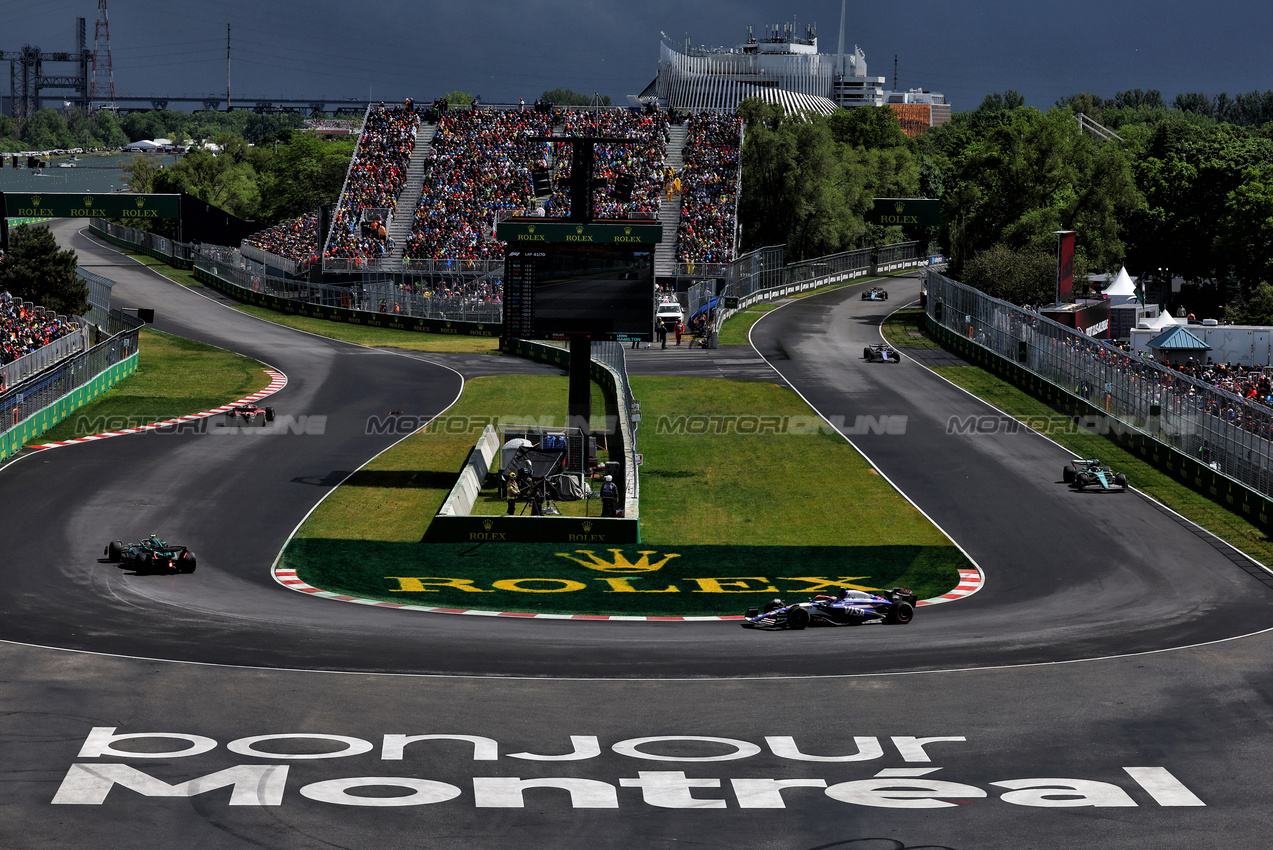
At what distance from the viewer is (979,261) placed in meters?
73.3

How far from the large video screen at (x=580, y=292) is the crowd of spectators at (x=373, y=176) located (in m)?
49.4

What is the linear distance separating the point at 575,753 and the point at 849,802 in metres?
4.10

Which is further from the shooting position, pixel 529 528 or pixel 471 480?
pixel 471 480

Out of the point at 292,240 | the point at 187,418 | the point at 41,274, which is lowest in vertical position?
the point at 187,418

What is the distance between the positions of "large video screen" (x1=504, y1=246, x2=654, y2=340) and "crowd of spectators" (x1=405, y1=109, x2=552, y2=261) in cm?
4505

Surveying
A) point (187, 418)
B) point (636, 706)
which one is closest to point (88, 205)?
point (187, 418)

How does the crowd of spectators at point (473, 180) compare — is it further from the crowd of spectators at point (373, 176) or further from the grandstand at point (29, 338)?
the grandstand at point (29, 338)

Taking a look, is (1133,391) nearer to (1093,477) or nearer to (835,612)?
(1093,477)

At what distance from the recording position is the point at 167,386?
2229 inches

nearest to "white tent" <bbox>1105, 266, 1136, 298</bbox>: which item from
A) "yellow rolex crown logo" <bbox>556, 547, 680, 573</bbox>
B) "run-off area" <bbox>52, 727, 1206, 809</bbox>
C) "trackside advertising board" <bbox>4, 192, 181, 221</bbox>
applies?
"yellow rolex crown logo" <bbox>556, 547, 680, 573</bbox>

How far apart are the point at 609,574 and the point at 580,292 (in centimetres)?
974

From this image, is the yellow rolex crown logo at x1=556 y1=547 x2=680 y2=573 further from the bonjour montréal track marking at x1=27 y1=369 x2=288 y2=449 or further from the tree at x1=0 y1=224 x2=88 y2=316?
the tree at x1=0 y1=224 x2=88 y2=316

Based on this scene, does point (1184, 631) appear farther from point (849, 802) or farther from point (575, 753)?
point (575, 753)

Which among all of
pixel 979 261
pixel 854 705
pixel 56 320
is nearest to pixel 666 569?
pixel 854 705
